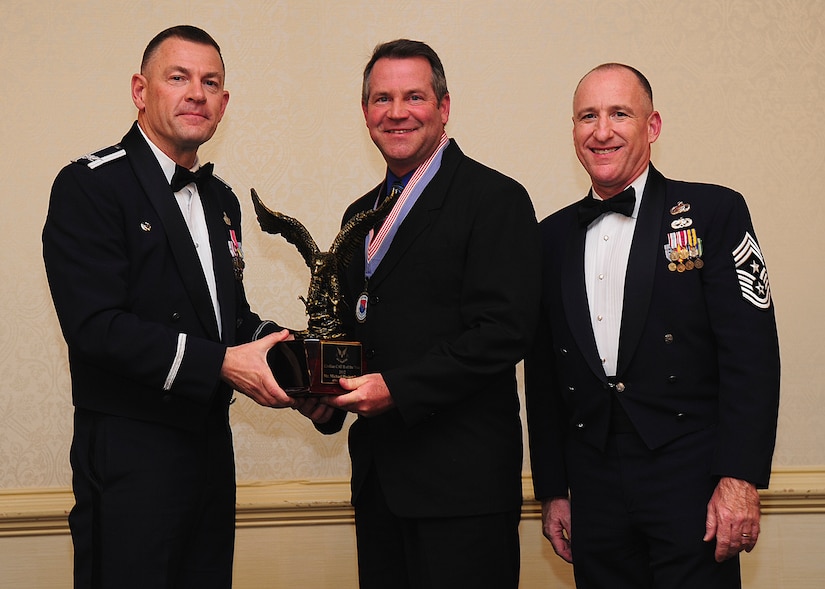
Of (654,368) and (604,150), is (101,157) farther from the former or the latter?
(654,368)

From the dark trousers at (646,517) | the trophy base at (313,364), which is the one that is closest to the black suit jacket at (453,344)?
the trophy base at (313,364)

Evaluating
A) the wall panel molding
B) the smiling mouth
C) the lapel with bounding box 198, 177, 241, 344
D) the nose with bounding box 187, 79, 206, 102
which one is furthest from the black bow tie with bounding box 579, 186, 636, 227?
the wall panel molding

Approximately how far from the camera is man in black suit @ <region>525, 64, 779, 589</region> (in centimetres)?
232

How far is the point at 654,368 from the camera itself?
95.0 inches

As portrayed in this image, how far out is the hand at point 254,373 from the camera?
2293 millimetres

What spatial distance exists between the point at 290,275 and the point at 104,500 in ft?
5.28

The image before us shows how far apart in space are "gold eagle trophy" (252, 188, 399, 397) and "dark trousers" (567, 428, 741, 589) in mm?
749

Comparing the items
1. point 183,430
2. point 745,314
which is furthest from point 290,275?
point 745,314

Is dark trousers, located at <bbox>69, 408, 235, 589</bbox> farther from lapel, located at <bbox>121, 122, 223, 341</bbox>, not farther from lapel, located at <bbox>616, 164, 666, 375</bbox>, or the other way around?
lapel, located at <bbox>616, 164, 666, 375</bbox>

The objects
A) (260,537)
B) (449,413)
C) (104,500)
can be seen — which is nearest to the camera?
(104,500)

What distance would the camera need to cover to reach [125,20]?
3.59m

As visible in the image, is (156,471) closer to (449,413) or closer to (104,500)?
(104,500)

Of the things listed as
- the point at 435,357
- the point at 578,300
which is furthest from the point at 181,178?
the point at 578,300

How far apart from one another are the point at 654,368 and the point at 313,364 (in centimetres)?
93
